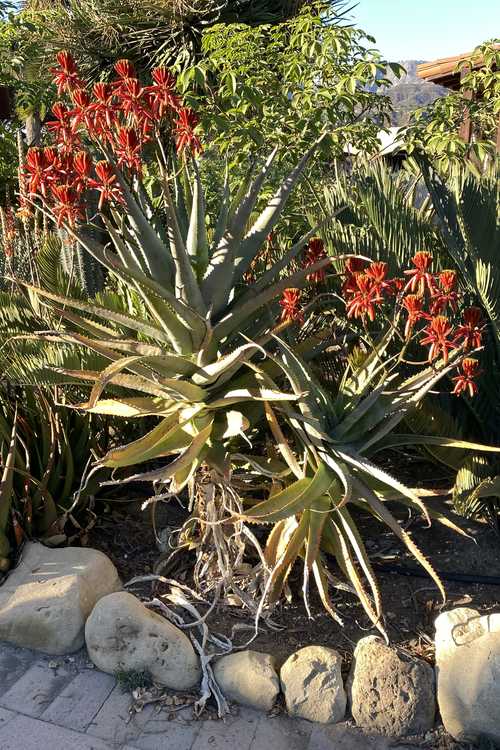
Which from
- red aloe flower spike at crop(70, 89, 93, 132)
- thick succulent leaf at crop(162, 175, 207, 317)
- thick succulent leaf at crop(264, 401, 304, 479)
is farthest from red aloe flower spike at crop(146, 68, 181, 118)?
thick succulent leaf at crop(264, 401, 304, 479)

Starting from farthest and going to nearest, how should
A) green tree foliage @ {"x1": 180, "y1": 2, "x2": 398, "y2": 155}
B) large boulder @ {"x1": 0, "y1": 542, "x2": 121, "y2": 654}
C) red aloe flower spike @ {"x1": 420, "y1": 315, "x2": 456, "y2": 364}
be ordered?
1. green tree foliage @ {"x1": 180, "y1": 2, "x2": 398, "y2": 155}
2. large boulder @ {"x1": 0, "y1": 542, "x2": 121, "y2": 654}
3. red aloe flower spike @ {"x1": 420, "y1": 315, "x2": 456, "y2": 364}

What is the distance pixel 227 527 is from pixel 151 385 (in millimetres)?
672

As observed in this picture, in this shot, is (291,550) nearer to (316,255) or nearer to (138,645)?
(138,645)

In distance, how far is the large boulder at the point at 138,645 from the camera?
2.30 meters

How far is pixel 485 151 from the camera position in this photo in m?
3.95

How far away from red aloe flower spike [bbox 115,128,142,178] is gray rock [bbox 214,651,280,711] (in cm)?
170

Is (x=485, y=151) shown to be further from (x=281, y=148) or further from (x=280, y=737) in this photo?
(x=280, y=737)

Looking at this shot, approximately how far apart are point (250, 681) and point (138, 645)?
0.40m

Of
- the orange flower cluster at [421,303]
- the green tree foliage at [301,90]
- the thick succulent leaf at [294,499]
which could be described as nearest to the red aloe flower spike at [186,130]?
the orange flower cluster at [421,303]

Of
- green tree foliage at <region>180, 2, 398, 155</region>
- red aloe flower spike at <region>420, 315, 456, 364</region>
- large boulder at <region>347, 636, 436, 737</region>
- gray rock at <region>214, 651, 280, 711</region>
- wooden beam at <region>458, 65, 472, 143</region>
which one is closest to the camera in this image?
red aloe flower spike at <region>420, 315, 456, 364</region>

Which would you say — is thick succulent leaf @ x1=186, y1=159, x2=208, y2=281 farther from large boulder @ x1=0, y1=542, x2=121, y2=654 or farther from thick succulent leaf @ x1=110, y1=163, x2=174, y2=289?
large boulder @ x1=0, y1=542, x2=121, y2=654

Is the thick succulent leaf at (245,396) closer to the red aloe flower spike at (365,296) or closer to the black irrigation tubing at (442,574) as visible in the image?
the red aloe flower spike at (365,296)

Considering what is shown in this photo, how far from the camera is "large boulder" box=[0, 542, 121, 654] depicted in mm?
2449

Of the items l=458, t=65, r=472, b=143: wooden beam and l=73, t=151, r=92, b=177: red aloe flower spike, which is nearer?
l=73, t=151, r=92, b=177: red aloe flower spike
